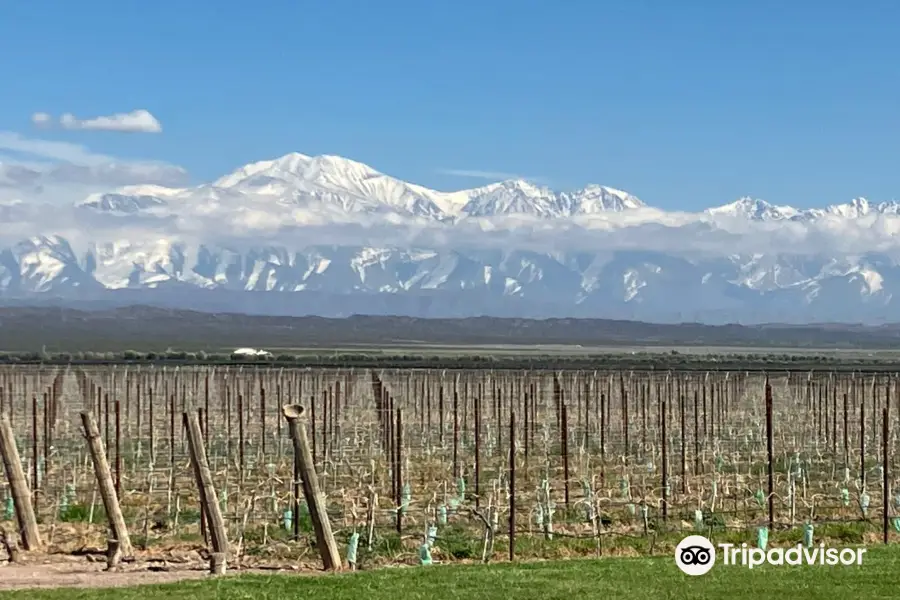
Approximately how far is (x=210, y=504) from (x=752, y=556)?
236 inches

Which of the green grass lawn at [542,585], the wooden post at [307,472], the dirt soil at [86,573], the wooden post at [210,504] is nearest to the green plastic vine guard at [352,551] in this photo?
the dirt soil at [86,573]

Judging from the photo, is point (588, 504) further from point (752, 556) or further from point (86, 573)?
point (86, 573)

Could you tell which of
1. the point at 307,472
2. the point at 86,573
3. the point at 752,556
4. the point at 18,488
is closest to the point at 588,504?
the point at 752,556

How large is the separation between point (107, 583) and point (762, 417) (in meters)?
31.7

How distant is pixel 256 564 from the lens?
59.3 feet

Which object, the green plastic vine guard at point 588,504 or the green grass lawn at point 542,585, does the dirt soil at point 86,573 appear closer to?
the green grass lawn at point 542,585

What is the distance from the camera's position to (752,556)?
1673cm

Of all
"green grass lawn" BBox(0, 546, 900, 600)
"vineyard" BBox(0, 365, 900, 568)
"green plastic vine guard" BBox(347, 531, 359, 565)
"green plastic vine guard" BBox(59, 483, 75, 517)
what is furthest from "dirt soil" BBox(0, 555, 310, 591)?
"green plastic vine guard" BBox(59, 483, 75, 517)

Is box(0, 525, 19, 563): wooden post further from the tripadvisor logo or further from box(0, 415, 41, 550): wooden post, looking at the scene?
the tripadvisor logo

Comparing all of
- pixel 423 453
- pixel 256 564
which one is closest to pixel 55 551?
pixel 256 564

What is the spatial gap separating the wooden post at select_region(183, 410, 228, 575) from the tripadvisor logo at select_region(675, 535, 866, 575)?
491 cm

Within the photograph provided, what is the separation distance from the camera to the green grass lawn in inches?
560

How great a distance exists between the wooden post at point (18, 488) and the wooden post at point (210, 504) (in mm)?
2420

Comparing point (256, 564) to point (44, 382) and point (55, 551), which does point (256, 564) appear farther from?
point (44, 382)
